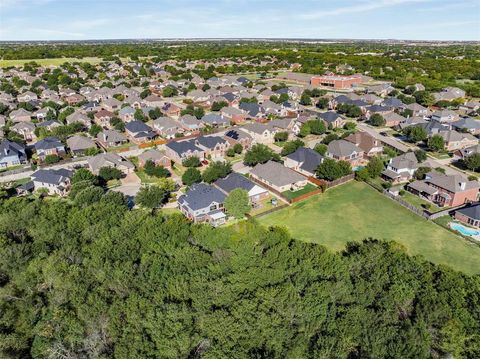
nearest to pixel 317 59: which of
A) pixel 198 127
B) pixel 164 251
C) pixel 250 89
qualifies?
pixel 250 89

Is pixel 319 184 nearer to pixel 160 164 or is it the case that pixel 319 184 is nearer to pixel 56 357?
pixel 160 164

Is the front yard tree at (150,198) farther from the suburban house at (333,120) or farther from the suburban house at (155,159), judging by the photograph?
the suburban house at (333,120)

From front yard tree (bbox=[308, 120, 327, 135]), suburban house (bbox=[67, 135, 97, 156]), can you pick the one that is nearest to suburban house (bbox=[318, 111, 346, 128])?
front yard tree (bbox=[308, 120, 327, 135])

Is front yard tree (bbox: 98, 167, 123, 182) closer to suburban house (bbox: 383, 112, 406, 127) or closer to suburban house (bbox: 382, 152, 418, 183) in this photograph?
suburban house (bbox: 382, 152, 418, 183)

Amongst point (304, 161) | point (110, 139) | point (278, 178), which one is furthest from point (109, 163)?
point (304, 161)

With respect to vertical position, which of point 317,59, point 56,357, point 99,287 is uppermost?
point 317,59

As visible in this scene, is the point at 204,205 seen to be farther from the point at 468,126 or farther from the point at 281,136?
the point at 468,126
